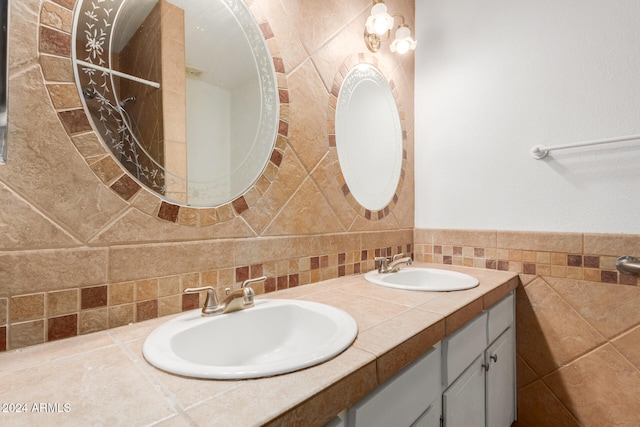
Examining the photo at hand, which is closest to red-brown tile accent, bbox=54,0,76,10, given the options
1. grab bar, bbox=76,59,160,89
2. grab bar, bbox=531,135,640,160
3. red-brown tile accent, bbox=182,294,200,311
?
grab bar, bbox=76,59,160,89

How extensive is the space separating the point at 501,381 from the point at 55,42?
1.79 meters

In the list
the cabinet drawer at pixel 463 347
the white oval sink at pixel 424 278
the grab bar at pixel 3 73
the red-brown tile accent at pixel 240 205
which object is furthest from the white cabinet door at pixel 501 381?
the grab bar at pixel 3 73

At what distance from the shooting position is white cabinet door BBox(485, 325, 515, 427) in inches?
43.1

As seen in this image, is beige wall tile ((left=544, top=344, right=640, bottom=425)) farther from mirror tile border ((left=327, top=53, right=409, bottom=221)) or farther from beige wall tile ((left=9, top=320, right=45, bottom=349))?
beige wall tile ((left=9, top=320, right=45, bottom=349))

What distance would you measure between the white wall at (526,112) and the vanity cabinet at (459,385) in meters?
0.49

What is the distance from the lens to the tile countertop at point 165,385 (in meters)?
0.37

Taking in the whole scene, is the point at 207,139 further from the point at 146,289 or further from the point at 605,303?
the point at 605,303

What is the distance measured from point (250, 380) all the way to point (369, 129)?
4.19 feet

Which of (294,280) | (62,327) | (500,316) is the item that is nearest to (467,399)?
(500,316)

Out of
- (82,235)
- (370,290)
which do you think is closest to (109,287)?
(82,235)

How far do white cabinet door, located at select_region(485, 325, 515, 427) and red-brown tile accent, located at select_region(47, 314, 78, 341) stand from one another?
48.7 inches

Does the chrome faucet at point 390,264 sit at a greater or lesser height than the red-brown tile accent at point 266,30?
lesser

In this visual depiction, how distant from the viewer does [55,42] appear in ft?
2.05

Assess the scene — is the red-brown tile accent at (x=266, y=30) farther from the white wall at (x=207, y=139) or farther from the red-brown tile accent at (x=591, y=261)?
the red-brown tile accent at (x=591, y=261)
